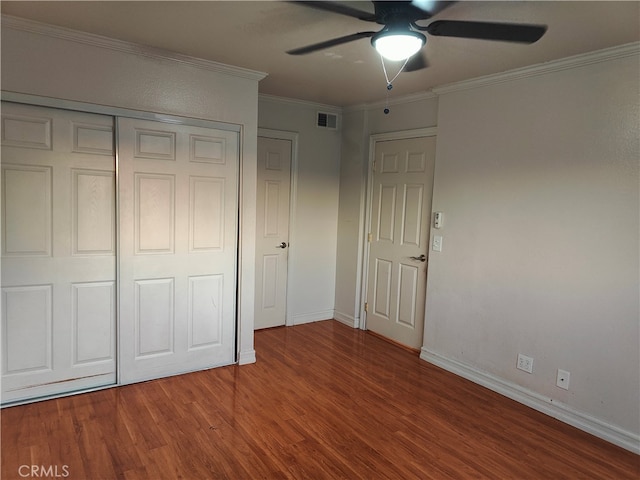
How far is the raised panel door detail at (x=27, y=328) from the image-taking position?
2.79 m

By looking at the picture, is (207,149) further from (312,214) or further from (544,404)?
(544,404)

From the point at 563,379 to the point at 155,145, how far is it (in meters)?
3.34

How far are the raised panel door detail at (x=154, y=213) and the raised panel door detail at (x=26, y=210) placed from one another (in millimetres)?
558

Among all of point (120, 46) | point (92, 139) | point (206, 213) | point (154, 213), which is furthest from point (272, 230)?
point (120, 46)

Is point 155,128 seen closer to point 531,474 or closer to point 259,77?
point 259,77

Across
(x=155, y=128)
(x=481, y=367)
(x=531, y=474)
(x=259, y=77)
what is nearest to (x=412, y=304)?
(x=481, y=367)

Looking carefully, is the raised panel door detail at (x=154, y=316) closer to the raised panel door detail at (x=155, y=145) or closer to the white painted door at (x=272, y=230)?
the raised panel door detail at (x=155, y=145)

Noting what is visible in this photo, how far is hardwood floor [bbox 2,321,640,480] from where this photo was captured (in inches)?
92.4

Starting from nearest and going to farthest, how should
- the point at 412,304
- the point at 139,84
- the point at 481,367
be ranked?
the point at 139,84 → the point at 481,367 → the point at 412,304

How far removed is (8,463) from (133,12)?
252 centimetres

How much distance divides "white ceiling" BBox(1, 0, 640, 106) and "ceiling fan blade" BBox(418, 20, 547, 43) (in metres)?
0.18

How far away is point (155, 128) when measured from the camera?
3176 millimetres

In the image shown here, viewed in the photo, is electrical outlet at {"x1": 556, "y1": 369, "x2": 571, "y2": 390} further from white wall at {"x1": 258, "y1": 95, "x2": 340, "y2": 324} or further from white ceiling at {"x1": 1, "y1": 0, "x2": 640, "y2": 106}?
white wall at {"x1": 258, "y1": 95, "x2": 340, "y2": 324}

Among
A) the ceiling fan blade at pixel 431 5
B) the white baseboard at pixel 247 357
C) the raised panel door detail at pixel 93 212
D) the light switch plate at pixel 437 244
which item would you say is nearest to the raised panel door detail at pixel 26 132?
the raised panel door detail at pixel 93 212
